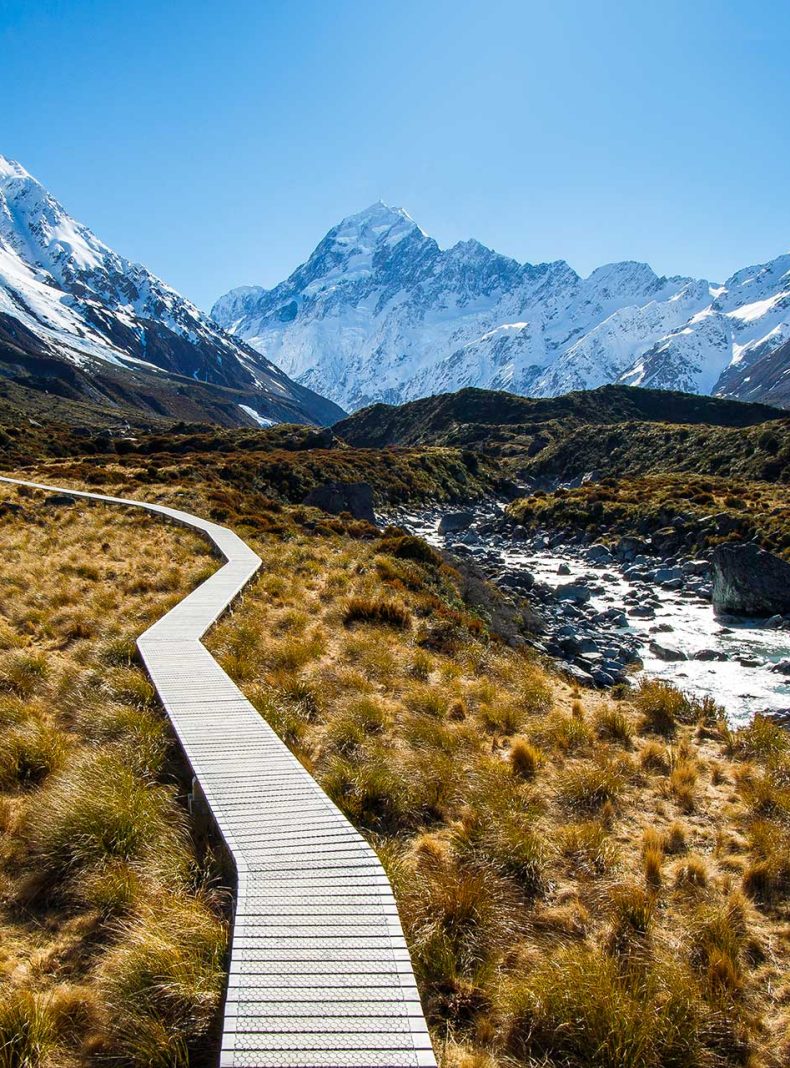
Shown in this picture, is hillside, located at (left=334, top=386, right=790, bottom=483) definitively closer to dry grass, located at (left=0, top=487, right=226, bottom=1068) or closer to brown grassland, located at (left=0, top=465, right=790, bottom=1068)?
brown grassland, located at (left=0, top=465, right=790, bottom=1068)

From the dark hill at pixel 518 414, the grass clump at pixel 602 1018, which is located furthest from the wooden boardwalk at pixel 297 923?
the dark hill at pixel 518 414

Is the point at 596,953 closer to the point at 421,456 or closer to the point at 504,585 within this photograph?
the point at 504,585

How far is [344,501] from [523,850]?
111 ft

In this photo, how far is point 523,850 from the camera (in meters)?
5.54

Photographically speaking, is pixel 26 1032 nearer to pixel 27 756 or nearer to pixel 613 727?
pixel 27 756

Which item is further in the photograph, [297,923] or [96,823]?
[96,823]

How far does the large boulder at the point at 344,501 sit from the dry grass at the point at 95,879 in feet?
92.1

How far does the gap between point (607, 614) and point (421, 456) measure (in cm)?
4762

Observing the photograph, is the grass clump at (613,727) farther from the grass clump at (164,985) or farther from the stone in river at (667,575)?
the stone in river at (667,575)

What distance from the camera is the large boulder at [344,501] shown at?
125ft

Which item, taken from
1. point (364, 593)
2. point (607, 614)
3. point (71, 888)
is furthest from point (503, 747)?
point (607, 614)

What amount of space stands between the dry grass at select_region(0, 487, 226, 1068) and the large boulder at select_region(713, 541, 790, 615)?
18.5 meters

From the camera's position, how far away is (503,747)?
8.19 meters

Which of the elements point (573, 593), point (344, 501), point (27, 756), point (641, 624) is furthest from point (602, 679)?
point (344, 501)
